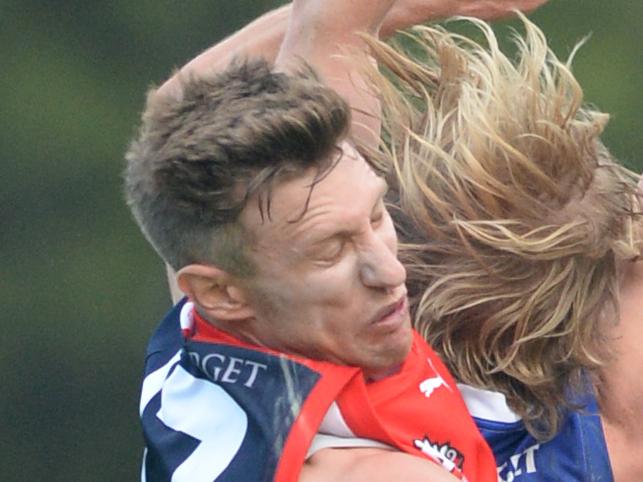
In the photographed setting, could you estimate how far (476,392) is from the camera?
3.08 meters

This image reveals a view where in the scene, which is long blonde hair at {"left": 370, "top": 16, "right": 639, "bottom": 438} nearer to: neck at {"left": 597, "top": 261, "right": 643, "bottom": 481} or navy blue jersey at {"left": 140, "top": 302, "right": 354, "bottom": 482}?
neck at {"left": 597, "top": 261, "right": 643, "bottom": 481}

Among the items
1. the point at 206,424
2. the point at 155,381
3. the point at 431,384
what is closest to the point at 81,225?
the point at 155,381

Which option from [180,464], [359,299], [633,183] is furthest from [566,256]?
[180,464]

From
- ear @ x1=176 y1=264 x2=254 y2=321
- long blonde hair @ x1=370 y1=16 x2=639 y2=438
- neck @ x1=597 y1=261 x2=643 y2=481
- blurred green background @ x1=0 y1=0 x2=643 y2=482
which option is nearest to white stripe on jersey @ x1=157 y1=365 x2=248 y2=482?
ear @ x1=176 y1=264 x2=254 y2=321

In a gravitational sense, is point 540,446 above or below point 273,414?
below

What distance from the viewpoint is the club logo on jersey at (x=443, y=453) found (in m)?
2.82

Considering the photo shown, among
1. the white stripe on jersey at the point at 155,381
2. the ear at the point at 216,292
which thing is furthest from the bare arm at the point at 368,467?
the white stripe on jersey at the point at 155,381

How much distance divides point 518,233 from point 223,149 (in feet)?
1.97

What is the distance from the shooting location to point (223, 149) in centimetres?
267

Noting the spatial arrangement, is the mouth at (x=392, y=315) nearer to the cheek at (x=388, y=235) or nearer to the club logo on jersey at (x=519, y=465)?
the cheek at (x=388, y=235)

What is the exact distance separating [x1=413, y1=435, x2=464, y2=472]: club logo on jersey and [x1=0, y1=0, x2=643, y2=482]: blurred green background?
7407 millimetres

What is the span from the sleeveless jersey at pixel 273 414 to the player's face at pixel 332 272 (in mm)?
38

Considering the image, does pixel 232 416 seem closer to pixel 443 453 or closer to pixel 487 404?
pixel 443 453

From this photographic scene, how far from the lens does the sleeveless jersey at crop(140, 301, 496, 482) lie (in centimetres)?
270
